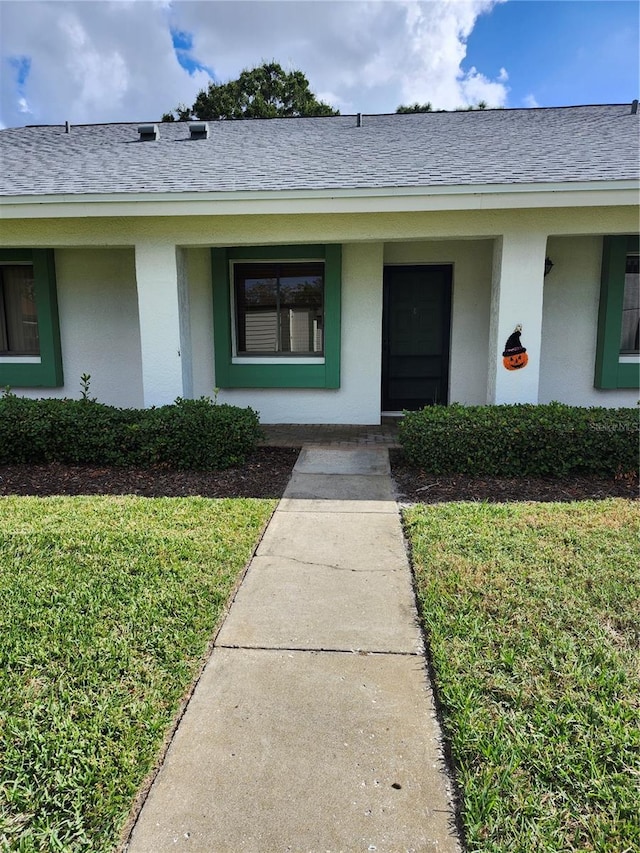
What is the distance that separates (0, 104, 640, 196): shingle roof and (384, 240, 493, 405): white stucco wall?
1346 mm

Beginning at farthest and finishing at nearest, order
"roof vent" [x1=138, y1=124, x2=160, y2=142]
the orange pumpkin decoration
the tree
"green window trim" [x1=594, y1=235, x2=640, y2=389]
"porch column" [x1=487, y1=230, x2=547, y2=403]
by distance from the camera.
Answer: the tree < "roof vent" [x1=138, y1=124, x2=160, y2=142] < "green window trim" [x1=594, y1=235, x2=640, y2=389] < the orange pumpkin decoration < "porch column" [x1=487, y1=230, x2=547, y2=403]

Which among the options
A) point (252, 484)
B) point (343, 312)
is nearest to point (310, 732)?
point (252, 484)

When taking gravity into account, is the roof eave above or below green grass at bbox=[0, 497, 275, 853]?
above

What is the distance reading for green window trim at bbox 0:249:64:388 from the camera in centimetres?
809

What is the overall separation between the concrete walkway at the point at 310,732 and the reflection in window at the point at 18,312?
688 centimetres

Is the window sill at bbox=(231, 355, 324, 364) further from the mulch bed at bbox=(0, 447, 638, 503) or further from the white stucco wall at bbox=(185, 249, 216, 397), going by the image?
the mulch bed at bbox=(0, 447, 638, 503)

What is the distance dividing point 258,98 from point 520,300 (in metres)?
27.4

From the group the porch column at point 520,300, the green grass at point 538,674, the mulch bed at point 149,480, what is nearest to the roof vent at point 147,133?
the mulch bed at point 149,480

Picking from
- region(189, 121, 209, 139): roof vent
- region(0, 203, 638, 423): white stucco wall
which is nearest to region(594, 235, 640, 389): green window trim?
region(0, 203, 638, 423): white stucco wall

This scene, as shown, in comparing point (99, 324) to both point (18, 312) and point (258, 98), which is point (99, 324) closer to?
point (18, 312)

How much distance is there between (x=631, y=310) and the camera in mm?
7848

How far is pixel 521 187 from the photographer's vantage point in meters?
5.76

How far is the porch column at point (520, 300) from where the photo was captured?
6312mm

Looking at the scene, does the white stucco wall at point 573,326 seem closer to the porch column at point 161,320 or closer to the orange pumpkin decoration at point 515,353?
the orange pumpkin decoration at point 515,353
